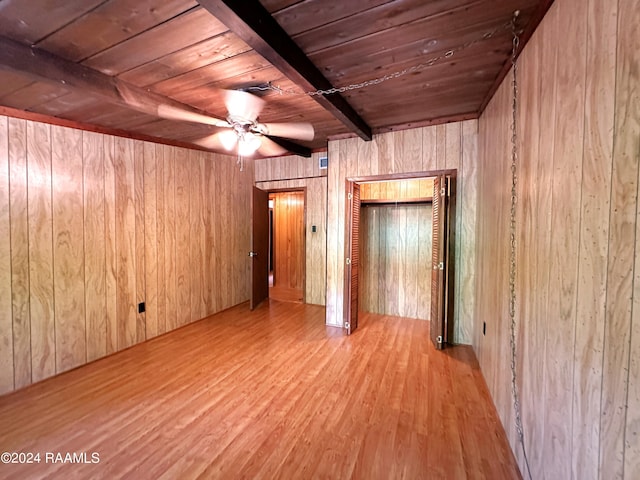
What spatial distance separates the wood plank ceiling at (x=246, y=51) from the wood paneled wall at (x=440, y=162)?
1.64 feet

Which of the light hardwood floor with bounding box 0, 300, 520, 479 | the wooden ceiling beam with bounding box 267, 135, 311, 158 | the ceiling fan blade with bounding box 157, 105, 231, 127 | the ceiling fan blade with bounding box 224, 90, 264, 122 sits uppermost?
the wooden ceiling beam with bounding box 267, 135, 311, 158

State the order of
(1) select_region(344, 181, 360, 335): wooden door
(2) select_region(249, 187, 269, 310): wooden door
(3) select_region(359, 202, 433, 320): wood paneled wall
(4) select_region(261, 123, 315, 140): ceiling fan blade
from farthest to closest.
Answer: (2) select_region(249, 187, 269, 310): wooden door
(3) select_region(359, 202, 433, 320): wood paneled wall
(1) select_region(344, 181, 360, 335): wooden door
(4) select_region(261, 123, 315, 140): ceiling fan blade

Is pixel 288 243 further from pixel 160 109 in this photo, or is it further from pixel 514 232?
pixel 514 232

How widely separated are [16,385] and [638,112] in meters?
4.11

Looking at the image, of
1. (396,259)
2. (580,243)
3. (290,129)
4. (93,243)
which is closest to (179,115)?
(290,129)

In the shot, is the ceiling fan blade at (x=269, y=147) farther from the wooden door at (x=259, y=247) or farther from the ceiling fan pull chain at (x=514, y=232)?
the ceiling fan pull chain at (x=514, y=232)

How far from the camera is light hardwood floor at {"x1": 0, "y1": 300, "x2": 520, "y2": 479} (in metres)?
1.56

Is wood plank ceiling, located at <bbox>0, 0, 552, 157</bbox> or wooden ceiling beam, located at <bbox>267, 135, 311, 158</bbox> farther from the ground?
wooden ceiling beam, located at <bbox>267, 135, 311, 158</bbox>

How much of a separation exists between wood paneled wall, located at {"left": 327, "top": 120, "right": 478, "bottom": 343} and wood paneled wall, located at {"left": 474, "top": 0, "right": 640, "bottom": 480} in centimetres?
137

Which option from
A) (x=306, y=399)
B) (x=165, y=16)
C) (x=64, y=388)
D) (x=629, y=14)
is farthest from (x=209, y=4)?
(x=64, y=388)

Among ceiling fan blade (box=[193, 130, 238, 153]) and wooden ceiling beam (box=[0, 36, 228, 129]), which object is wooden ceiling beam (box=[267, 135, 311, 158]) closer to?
ceiling fan blade (box=[193, 130, 238, 153])

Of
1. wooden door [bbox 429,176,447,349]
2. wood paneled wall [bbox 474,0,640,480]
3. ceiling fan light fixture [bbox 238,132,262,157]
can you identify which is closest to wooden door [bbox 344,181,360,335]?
wooden door [bbox 429,176,447,349]

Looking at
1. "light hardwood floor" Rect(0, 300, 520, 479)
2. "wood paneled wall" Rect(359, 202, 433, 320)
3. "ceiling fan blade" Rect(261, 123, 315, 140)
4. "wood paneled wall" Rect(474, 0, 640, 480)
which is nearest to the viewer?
"wood paneled wall" Rect(474, 0, 640, 480)

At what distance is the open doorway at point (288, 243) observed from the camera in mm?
5445
